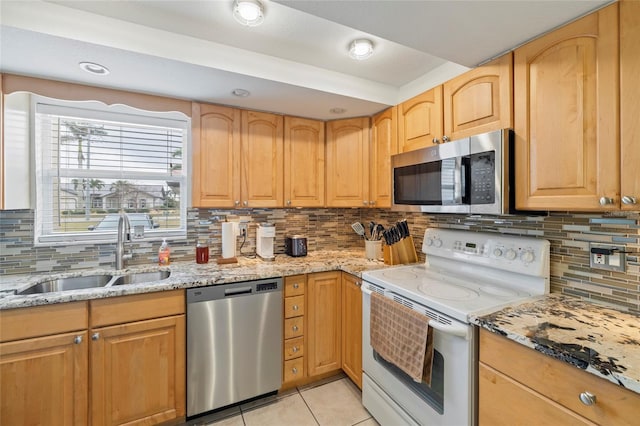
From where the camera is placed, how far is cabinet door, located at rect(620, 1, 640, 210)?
3.27 feet

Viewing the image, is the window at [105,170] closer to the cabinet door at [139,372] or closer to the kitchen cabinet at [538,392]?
the cabinet door at [139,372]

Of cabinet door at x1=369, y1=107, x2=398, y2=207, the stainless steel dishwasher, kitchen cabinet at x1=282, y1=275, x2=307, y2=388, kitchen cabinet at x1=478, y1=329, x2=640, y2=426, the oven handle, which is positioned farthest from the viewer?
cabinet door at x1=369, y1=107, x2=398, y2=207

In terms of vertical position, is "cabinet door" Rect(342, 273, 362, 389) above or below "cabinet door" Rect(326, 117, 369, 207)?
below

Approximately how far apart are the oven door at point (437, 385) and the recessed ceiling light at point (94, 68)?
208 centimetres

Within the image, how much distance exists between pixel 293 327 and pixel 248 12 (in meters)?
1.93

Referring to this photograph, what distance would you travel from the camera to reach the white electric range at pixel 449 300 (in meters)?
1.21

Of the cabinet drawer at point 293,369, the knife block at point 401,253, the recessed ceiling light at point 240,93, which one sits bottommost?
the cabinet drawer at point 293,369

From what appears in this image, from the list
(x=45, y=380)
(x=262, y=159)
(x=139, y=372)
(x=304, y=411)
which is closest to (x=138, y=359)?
(x=139, y=372)

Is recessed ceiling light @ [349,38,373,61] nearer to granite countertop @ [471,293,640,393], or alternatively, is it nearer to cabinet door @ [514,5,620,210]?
cabinet door @ [514,5,620,210]

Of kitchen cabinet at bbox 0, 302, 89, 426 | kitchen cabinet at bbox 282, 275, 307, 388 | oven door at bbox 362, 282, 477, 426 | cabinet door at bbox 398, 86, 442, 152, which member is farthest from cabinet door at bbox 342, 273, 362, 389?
kitchen cabinet at bbox 0, 302, 89, 426

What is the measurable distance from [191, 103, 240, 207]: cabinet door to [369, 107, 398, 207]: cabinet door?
3.76 feet

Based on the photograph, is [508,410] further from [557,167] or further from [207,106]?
[207,106]

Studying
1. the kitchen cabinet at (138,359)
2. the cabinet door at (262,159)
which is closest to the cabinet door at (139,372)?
the kitchen cabinet at (138,359)

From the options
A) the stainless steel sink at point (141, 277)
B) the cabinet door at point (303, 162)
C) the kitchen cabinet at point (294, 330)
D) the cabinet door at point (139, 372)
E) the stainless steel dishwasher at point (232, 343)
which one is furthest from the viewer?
the cabinet door at point (303, 162)
